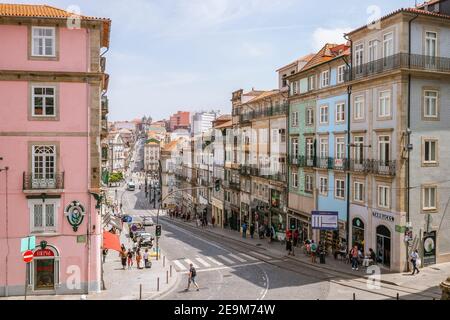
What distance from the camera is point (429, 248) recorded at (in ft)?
98.1

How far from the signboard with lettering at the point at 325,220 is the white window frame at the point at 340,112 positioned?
24.1 feet

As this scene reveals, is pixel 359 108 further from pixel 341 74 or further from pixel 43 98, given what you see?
pixel 43 98

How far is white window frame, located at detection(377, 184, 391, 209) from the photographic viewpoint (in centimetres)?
2981

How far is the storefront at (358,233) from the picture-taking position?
32.7m

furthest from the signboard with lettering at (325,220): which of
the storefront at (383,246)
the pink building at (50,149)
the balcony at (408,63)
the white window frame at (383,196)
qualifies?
the pink building at (50,149)

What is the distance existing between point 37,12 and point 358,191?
2402 cm

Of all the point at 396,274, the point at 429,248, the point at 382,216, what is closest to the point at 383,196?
the point at 382,216

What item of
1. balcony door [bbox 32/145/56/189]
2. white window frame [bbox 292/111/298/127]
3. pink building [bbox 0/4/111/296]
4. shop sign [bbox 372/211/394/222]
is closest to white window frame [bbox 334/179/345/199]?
shop sign [bbox 372/211/394/222]

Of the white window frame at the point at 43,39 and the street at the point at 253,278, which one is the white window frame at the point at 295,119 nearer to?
the street at the point at 253,278

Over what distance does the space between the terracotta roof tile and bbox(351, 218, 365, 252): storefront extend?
21.5 metres

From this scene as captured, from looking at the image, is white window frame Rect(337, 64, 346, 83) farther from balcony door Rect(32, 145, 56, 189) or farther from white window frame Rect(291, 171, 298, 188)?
balcony door Rect(32, 145, 56, 189)

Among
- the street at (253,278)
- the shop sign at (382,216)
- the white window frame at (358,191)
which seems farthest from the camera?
the white window frame at (358,191)

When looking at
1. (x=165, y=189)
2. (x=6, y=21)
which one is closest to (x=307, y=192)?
(x=6, y=21)

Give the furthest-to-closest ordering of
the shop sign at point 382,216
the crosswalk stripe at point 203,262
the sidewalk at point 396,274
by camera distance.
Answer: the crosswalk stripe at point 203,262, the shop sign at point 382,216, the sidewalk at point 396,274
